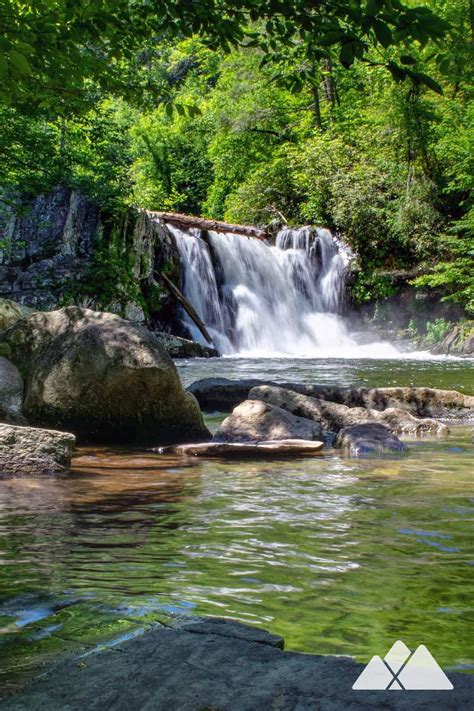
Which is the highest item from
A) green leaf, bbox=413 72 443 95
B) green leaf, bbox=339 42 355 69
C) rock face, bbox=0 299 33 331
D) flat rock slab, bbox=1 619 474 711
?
green leaf, bbox=339 42 355 69

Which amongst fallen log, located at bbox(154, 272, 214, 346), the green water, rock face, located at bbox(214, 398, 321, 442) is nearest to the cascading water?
fallen log, located at bbox(154, 272, 214, 346)

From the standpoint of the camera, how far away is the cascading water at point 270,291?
25641 mm

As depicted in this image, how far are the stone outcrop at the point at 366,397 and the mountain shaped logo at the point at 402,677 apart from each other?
348 inches

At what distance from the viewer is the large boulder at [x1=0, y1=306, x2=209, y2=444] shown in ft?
25.7

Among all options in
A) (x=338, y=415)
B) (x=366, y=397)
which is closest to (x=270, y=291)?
(x=366, y=397)

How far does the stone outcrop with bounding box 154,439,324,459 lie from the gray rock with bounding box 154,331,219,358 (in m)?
13.7

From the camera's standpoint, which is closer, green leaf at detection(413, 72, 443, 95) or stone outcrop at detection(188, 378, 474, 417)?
green leaf at detection(413, 72, 443, 95)

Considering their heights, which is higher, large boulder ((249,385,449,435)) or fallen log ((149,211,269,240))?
fallen log ((149,211,269,240))

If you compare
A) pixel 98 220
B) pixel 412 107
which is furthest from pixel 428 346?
pixel 98 220

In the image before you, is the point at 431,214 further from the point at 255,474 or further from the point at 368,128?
the point at 255,474

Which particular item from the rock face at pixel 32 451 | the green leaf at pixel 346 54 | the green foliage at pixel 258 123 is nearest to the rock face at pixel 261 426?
the rock face at pixel 32 451

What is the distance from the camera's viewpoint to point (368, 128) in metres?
35.2

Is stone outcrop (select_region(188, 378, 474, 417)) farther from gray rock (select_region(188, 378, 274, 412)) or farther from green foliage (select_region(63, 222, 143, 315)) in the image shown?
green foliage (select_region(63, 222, 143, 315))

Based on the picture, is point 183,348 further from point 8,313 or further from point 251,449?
point 251,449
